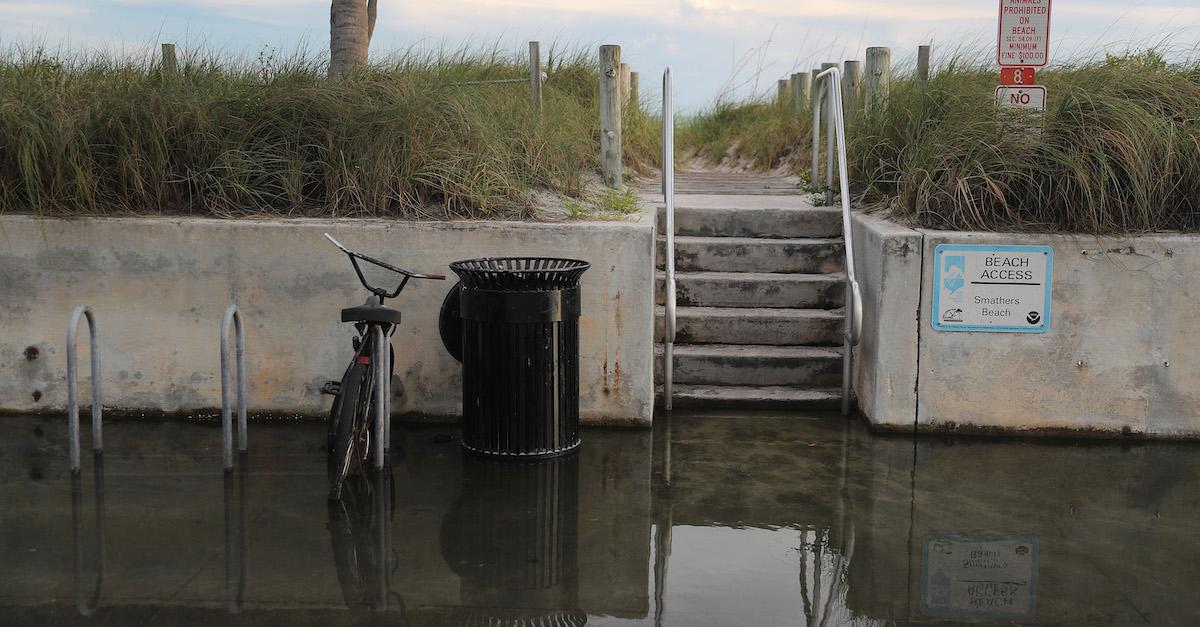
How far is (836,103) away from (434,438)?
3829 mm

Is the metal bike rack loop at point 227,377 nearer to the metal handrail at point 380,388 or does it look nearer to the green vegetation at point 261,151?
the metal handrail at point 380,388

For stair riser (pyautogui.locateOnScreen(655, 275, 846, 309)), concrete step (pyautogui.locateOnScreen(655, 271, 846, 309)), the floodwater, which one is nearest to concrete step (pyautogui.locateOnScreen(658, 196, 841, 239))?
concrete step (pyautogui.locateOnScreen(655, 271, 846, 309))

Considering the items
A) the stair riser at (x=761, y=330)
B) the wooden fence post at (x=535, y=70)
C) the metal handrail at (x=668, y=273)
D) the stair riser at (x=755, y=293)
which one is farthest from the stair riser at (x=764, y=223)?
the wooden fence post at (x=535, y=70)

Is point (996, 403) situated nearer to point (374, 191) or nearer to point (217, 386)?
point (374, 191)

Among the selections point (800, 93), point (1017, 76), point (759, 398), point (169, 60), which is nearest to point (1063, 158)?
point (1017, 76)

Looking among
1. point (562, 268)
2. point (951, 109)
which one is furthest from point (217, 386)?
point (951, 109)

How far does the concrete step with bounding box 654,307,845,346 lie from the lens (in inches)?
322

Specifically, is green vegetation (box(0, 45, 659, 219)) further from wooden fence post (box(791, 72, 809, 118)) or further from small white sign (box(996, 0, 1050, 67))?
wooden fence post (box(791, 72, 809, 118))

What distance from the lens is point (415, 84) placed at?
8.65 metres

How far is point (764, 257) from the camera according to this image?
8.71 metres

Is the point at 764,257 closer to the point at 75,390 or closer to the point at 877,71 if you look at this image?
the point at 877,71

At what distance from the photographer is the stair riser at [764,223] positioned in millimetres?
8906

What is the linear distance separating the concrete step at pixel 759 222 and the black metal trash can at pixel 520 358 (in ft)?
8.58

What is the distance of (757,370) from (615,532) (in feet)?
9.30
